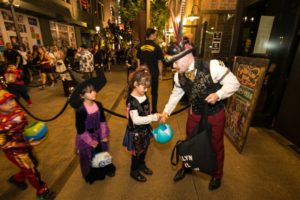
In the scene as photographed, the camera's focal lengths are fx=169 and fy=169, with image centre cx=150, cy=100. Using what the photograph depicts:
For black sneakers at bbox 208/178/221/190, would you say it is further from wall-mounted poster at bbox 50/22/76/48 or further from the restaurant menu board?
wall-mounted poster at bbox 50/22/76/48

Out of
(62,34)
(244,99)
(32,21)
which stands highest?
(32,21)

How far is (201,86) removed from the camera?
1.84 metres

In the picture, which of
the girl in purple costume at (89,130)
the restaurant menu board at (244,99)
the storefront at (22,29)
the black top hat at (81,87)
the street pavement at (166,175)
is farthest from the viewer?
the storefront at (22,29)

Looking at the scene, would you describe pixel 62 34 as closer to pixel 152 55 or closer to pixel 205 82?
pixel 152 55

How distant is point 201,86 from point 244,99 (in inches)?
64.9

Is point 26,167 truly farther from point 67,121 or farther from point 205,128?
point 67,121

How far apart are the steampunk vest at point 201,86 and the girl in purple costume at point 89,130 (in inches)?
44.2

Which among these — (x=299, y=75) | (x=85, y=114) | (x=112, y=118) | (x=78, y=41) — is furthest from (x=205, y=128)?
(x=78, y=41)

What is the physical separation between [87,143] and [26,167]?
0.69m

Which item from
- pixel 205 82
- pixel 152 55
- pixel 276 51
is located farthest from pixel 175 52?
pixel 276 51

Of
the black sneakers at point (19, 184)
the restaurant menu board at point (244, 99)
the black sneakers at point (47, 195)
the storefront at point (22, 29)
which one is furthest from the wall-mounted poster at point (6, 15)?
the restaurant menu board at point (244, 99)

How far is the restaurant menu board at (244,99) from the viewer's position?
107 inches

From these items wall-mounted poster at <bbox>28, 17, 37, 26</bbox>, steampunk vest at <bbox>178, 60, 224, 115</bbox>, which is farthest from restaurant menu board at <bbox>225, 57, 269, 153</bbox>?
wall-mounted poster at <bbox>28, 17, 37, 26</bbox>

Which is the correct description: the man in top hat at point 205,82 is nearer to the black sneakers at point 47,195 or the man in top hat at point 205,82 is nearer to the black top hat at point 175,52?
the black top hat at point 175,52
